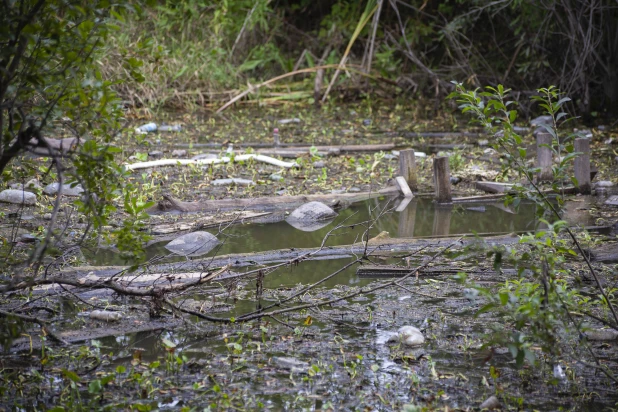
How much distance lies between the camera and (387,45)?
11117mm

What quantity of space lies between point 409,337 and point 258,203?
2.80 meters

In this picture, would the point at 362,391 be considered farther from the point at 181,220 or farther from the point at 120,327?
the point at 181,220

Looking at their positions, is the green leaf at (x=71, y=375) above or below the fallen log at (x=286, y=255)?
above

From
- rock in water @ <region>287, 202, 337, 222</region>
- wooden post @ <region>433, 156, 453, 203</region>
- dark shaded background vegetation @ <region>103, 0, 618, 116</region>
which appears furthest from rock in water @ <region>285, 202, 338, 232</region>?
dark shaded background vegetation @ <region>103, 0, 618, 116</region>

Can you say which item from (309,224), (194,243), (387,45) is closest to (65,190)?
(194,243)

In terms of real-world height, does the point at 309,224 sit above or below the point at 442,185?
→ below

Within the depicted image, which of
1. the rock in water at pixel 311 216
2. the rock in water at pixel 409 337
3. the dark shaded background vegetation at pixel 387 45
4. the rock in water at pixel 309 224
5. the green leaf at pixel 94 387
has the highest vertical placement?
the dark shaded background vegetation at pixel 387 45

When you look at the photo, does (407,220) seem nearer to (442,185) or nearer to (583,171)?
(442,185)

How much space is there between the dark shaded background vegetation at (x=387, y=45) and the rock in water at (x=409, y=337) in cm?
594

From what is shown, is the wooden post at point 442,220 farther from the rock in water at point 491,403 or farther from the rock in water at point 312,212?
the rock in water at point 491,403

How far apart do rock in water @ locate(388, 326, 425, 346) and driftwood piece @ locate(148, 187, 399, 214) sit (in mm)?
2373

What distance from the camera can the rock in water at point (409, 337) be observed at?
3.12 m

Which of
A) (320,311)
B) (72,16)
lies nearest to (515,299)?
(320,311)

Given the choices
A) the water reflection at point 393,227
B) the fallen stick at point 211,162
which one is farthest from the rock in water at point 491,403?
the fallen stick at point 211,162
